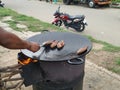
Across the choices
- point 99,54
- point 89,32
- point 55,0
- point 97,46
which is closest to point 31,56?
point 99,54

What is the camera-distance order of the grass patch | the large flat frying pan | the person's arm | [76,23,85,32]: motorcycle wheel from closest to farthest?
the person's arm → the large flat frying pan → the grass patch → [76,23,85,32]: motorcycle wheel

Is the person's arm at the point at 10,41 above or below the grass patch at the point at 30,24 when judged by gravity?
above

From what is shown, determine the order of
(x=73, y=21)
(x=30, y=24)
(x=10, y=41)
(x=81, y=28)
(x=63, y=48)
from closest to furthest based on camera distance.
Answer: (x=10, y=41)
(x=63, y=48)
(x=30, y=24)
(x=81, y=28)
(x=73, y=21)

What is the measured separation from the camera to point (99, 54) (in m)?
5.73

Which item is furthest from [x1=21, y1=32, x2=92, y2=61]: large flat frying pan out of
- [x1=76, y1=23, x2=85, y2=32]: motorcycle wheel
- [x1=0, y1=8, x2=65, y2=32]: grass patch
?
[x1=76, y1=23, x2=85, y2=32]: motorcycle wheel

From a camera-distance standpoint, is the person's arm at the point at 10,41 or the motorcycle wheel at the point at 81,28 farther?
the motorcycle wheel at the point at 81,28

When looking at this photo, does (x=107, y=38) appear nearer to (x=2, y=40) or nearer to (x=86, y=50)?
(x=86, y=50)

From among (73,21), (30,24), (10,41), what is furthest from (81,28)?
(10,41)

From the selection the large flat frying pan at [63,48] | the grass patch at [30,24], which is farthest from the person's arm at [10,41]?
the grass patch at [30,24]

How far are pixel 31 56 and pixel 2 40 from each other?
0.63 m

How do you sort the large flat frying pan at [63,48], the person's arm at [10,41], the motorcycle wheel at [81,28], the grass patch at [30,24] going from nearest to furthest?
1. the person's arm at [10,41]
2. the large flat frying pan at [63,48]
3. the grass patch at [30,24]
4. the motorcycle wheel at [81,28]

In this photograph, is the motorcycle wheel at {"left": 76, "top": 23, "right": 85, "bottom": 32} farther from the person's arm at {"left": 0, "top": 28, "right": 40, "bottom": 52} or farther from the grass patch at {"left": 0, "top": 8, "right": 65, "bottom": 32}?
the person's arm at {"left": 0, "top": 28, "right": 40, "bottom": 52}

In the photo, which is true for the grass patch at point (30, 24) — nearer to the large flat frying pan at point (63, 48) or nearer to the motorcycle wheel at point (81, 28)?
the motorcycle wheel at point (81, 28)

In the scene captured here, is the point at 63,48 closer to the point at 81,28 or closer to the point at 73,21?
the point at 81,28
